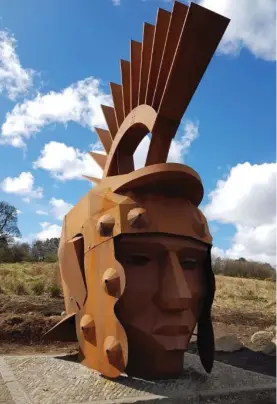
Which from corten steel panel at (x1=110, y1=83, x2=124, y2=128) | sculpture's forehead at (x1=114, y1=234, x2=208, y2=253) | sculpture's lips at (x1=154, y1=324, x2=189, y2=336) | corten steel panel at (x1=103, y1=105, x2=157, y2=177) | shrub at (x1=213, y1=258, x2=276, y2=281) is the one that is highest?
corten steel panel at (x1=110, y1=83, x2=124, y2=128)

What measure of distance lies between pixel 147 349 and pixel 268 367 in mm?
4969

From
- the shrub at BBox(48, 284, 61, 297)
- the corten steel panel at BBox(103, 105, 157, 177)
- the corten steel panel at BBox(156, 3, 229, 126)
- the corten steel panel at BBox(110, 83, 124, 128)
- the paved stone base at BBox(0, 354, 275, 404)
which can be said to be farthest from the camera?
the shrub at BBox(48, 284, 61, 297)

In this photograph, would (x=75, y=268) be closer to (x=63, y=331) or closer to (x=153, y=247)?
(x=63, y=331)

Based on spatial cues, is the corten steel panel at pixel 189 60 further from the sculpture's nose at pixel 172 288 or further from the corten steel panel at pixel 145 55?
the sculpture's nose at pixel 172 288

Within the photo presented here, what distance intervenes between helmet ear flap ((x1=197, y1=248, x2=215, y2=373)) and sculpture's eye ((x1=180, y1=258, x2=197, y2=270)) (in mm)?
327

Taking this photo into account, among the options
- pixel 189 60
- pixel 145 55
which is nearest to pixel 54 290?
pixel 145 55

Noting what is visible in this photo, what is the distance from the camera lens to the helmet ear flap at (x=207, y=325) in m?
7.30

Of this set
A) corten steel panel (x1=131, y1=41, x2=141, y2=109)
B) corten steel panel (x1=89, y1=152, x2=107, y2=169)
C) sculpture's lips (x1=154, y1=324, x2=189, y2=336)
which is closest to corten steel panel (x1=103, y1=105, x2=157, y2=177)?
corten steel panel (x1=131, y1=41, x2=141, y2=109)

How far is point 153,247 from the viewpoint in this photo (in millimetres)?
6656

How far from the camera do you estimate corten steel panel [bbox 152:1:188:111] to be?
6199 millimetres

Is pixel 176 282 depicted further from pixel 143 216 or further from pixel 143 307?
pixel 143 216

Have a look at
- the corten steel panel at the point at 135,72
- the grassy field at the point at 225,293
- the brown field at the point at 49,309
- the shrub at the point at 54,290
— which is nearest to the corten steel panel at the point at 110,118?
the corten steel panel at the point at 135,72

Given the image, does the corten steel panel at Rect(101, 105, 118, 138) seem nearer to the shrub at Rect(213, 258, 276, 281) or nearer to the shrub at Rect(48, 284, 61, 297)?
the shrub at Rect(48, 284, 61, 297)

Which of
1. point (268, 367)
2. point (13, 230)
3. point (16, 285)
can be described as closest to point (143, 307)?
point (268, 367)
